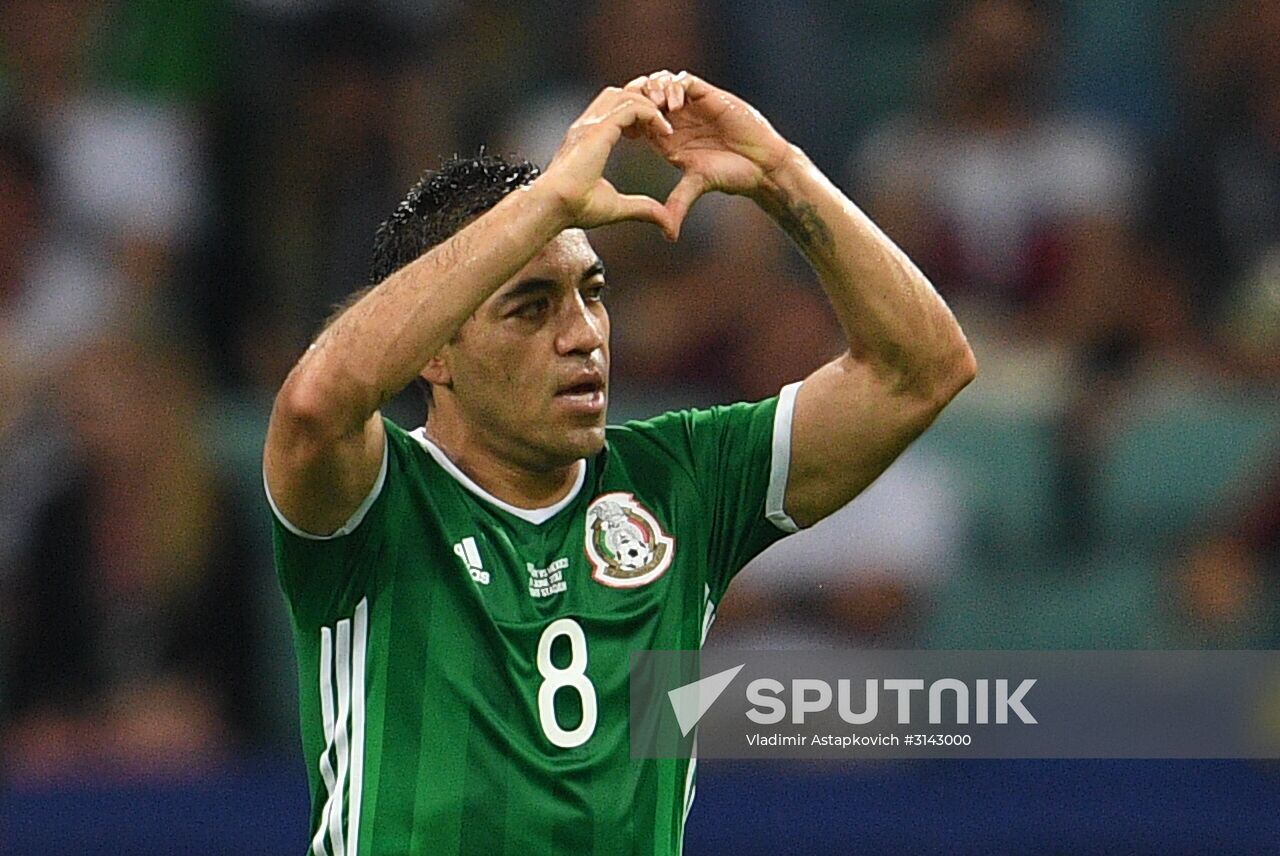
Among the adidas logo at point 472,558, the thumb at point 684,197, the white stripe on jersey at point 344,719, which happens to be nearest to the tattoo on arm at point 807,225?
the thumb at point 684,197

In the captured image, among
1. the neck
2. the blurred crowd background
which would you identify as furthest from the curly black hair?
the blurred crowd background

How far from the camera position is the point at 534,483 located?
3730mm

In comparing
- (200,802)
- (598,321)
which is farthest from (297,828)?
(598,321)

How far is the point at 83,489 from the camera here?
6367 millimetres

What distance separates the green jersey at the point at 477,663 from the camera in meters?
3.44

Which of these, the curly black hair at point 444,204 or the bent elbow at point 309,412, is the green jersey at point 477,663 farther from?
the curly black hair at point 444,204

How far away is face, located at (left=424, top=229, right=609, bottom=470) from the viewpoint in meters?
3.61

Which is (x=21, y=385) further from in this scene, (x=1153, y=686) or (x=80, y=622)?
(x=1153, y=686)

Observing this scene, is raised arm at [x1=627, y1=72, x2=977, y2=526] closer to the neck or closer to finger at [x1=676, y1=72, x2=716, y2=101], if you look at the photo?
finger at [x1=676, y1=72, x2=716, y2=101]

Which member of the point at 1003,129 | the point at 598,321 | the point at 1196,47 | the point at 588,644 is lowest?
the point at 588,644

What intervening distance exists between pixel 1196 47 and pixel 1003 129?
3.48ft

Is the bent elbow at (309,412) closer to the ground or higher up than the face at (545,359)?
closer to the ground

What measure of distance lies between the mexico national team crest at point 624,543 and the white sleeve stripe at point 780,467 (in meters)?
0.20

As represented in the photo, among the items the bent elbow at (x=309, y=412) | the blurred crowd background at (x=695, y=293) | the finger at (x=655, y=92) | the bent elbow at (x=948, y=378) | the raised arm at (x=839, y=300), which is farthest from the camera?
the blurred crowd background at (x=695, y=293)
